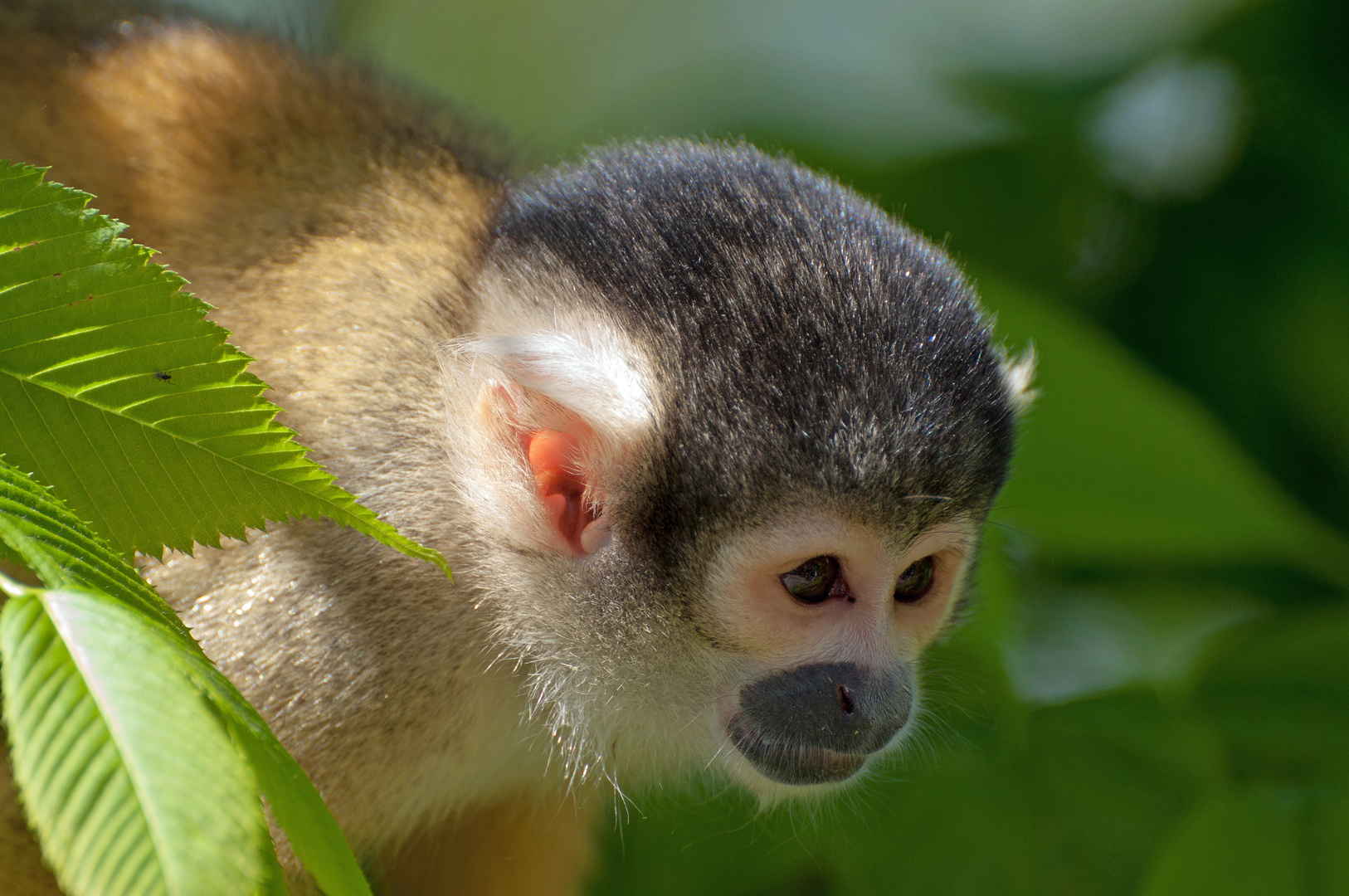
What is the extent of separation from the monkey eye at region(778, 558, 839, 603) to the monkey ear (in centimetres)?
34

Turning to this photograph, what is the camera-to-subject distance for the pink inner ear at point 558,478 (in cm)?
208

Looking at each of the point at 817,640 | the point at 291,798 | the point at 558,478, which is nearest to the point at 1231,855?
the point at 817,640

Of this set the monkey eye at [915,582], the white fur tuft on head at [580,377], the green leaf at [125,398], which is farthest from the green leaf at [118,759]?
the monkey eye at [915,582]

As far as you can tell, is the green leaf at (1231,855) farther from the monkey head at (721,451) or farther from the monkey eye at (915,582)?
the monkey eye at (915,582)

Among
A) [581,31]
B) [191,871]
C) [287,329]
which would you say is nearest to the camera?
[191,871]

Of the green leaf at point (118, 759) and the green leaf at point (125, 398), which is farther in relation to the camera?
the green leaf at point (125, 398)

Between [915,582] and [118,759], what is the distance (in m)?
1.69

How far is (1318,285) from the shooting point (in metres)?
3.68

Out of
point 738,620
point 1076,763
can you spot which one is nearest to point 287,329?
point 738,620

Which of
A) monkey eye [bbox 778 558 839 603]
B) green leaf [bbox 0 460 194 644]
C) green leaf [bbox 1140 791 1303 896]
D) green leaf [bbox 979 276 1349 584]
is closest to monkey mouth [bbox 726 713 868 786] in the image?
monkey eye [bbox 778 558 839 603]

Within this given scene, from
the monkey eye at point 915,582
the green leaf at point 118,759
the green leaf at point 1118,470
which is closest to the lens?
the green leaf at point 118,759

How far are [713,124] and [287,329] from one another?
202cm

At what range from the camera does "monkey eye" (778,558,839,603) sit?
2025 mm

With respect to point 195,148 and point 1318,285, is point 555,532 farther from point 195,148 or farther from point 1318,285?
point 1318,285
